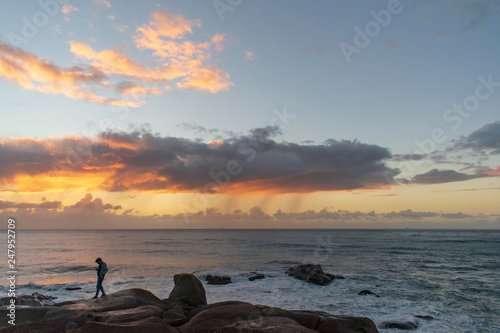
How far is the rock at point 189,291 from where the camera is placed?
17.9 meters

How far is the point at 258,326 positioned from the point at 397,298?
20.9 metres

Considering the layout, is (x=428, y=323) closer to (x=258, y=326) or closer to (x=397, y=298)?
(x=397, y=298)

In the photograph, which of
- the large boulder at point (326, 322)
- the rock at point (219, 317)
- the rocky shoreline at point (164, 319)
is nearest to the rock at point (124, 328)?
the rocky shoreline at point (164, 319)

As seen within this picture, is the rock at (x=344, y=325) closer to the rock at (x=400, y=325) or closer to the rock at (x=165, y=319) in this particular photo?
the rock at (x=165, y=319)

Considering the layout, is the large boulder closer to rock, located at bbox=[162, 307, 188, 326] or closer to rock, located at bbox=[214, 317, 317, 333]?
rock, located at bbox=[214, 317, 317, 333]

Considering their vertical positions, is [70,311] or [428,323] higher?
[70,311]

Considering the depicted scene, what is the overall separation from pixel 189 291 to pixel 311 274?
64.1ft

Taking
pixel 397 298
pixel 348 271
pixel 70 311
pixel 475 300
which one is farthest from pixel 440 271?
pixel 70 311

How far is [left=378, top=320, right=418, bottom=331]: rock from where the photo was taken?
17672 mm

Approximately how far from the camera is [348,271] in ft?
139

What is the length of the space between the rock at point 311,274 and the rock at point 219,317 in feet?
71.9

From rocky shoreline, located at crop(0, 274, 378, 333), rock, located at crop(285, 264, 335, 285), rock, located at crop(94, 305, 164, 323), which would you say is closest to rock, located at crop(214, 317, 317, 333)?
rocky shoreline, located at crop(0, 274, 378, 333)

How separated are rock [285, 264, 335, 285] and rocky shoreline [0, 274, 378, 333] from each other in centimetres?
2035

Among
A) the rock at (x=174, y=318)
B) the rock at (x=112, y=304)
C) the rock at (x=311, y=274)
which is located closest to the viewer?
the rock at (x=174, y=318)
